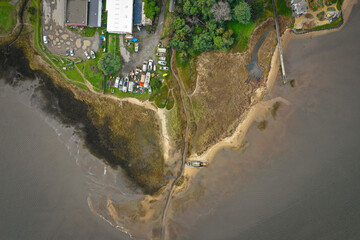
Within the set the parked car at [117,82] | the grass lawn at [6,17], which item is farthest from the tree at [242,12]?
the grass lawn at [6,17]

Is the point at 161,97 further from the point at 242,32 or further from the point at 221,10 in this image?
the point at 242,32

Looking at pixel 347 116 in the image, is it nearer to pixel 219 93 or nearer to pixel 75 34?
pixel 219 93

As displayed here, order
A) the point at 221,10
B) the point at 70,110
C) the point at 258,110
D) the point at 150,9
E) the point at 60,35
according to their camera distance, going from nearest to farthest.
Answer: the point at 221,10 < the point at 150,9 < the point at 258,110 < the point at 70,110 < the point at 60,35

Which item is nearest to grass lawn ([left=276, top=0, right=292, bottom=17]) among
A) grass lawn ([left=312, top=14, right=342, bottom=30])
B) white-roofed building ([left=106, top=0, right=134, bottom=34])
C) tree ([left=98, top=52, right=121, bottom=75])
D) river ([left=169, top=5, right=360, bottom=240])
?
river ([left=169, top=5, right=360, bottom=240])

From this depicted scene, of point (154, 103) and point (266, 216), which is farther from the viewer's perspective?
point (154, 103)

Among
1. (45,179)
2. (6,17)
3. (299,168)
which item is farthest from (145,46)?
(299,168)

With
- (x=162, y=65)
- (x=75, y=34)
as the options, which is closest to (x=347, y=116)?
(x=162, y=65)

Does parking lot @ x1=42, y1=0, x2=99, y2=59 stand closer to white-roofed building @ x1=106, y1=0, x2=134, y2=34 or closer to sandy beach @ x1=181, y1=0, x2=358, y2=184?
white-roofed building @ x1=106, y1=0, x2=134, y2=34
